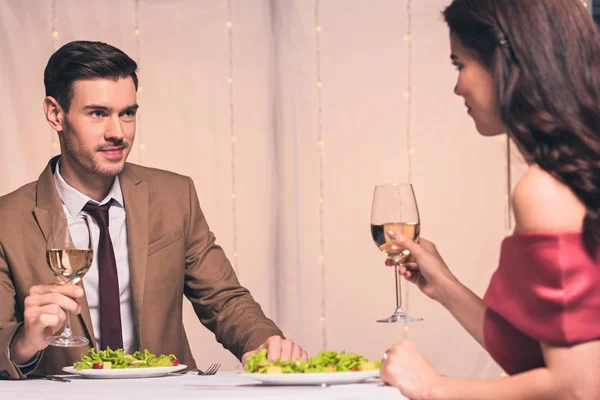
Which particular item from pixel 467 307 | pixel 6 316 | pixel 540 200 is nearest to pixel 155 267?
pixel 6 316

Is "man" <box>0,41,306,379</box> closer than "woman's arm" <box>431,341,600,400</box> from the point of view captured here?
No

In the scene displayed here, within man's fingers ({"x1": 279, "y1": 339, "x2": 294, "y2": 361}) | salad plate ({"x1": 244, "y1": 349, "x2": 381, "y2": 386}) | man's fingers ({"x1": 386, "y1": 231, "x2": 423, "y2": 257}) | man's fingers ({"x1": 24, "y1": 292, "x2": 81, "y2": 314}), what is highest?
man's fingers ({"x1": 386, "y1": 231, "x2": 423, "y2": 257})

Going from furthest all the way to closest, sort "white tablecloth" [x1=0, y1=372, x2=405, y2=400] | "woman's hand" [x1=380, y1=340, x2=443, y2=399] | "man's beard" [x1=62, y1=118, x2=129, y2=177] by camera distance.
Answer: "man's beard" [x1=62, y1=118, x2=129, y2=177] < "white tablecloth" [x1=0, y1=372, x2=405, y2=400] < "woman's hand" [x1=380, y1=340, x2=443, y2=399]

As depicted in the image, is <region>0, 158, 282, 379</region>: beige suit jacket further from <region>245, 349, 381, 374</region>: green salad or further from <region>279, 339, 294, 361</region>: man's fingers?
<region>245, 349, 381, 374</region>: green salad

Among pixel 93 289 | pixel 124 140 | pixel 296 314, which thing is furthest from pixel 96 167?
pixel 296 314

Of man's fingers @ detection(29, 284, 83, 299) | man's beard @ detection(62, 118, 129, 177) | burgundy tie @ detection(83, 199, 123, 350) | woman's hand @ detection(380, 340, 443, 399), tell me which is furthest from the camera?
man's beard @ detection(62, 118, 129, 177)

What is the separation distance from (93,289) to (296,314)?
5.21ft

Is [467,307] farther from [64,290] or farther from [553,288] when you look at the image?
[64,290]

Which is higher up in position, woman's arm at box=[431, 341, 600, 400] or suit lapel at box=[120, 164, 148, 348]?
suit lapel at box=[120, 164, 148, 348]

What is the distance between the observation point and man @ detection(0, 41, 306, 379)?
8.09 feet

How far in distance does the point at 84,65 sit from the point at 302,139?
1482 millimetres

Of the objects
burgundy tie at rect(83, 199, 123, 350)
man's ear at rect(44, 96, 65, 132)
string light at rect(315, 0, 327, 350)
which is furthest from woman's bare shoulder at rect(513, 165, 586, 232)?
string light at rect(315, 0, 327, 350)

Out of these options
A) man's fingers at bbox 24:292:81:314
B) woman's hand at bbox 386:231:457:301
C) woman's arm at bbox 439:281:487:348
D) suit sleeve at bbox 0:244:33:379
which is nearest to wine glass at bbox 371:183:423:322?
woman's hand at bbox 386:231:457:301

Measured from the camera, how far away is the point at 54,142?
3.80 meters
